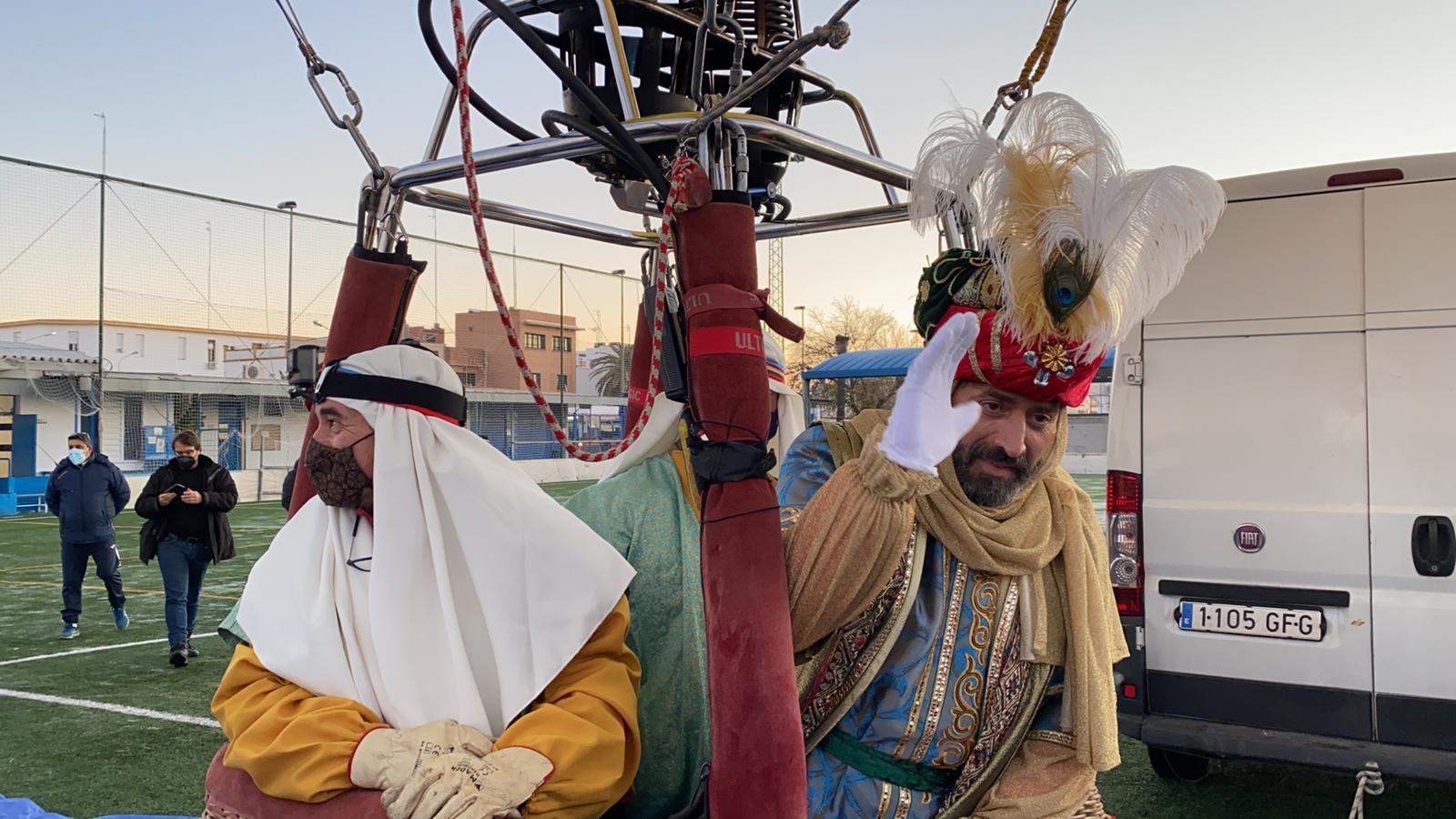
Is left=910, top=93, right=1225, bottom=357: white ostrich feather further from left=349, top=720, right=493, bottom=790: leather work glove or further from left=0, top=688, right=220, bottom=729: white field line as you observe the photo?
left=0, top=688, right=220, bottom=729: white field line

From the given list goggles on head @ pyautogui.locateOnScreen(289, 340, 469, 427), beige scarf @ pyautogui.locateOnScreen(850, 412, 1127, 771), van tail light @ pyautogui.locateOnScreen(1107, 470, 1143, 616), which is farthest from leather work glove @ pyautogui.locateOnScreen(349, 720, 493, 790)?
van tail light @ pyautogui.locateOnScreen(1107, 470, 1143, 616)

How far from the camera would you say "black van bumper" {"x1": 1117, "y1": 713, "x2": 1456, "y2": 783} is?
371cm

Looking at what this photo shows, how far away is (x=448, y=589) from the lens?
7.61 ft

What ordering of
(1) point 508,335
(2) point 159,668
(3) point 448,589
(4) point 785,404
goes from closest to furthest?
(1) point 508,335
(3) point 448,589
(4) point 785,404
(2) point 159,668

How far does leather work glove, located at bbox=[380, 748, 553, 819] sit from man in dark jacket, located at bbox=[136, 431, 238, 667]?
6.47m

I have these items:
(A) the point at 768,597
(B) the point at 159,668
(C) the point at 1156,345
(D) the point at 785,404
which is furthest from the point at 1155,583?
(B) the point at 159,668

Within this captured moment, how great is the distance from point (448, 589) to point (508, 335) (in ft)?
1.93

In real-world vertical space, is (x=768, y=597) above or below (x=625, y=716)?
above

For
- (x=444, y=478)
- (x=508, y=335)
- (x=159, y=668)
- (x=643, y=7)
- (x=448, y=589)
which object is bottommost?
(x=159, y=668)

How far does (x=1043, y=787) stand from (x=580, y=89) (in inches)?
60.1

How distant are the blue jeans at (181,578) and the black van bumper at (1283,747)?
20.9 feet

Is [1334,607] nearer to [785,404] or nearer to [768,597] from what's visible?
[785,404]

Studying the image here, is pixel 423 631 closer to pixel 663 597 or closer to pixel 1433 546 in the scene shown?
pixel 663 597

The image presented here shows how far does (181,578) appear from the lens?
25.3 ft
